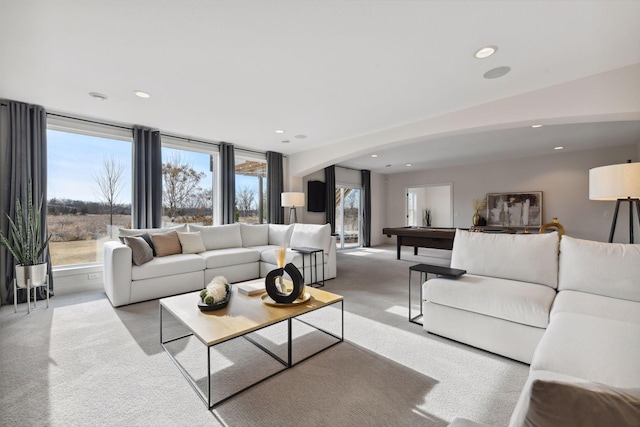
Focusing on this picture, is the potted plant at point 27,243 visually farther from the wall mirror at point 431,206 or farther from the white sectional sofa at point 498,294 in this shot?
the wall mirror at point 431,206

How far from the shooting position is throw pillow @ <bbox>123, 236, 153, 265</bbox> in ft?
11.2

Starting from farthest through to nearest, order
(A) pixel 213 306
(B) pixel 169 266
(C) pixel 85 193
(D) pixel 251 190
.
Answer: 1. (D) pixel 251 190
2. (C) pixel 85 193
3. (B) pixel 169 266
4. (A) pixel 213 306

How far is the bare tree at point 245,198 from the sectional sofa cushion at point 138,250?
8.13 feet

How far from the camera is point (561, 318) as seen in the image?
5.54 feet

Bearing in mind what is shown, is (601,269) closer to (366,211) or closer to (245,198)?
(245,198)

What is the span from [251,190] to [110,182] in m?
2.54

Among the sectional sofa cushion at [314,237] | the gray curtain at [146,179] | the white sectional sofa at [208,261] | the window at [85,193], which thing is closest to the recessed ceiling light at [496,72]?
the white sectional sofa at [208,261]

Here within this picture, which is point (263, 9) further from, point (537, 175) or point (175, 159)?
point (537, 175)

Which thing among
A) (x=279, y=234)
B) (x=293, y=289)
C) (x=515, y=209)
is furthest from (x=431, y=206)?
(x=293, y=289)

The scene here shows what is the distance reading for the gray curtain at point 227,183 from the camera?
5.41m

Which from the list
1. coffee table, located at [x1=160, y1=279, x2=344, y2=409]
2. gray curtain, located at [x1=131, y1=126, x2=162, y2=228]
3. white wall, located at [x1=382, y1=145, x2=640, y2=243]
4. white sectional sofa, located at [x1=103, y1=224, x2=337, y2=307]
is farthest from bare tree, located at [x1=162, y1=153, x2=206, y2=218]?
white wall, located at [x1=382, y1=145, x2=640, y2=243]

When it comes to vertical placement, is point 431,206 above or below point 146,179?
below

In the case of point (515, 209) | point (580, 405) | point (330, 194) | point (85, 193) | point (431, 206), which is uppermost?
point (330, 194)

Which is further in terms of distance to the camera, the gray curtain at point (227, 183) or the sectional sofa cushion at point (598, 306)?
the gray curtain at point (227, 183)
